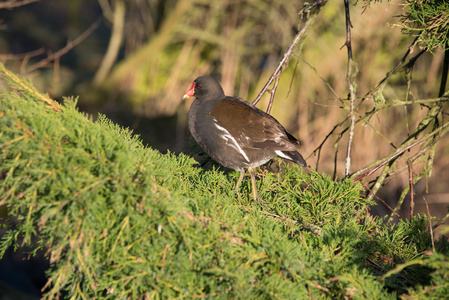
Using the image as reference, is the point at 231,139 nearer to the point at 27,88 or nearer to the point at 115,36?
the point at 27,88

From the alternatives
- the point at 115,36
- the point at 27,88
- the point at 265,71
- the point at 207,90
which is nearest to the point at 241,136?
the point at 207,90

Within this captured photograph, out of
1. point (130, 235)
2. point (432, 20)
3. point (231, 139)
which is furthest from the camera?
point (231, 139)

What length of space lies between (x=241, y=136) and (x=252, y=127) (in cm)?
8

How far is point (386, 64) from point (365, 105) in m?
0.48

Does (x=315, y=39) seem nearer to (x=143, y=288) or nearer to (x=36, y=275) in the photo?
(x=36, y=275)

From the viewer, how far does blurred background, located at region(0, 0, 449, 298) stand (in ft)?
16.4

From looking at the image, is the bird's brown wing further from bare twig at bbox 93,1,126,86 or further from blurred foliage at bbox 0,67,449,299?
bare twig at bbox 93,1,126,86

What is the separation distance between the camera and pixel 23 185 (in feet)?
3.88

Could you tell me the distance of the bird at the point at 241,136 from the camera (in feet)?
7.64

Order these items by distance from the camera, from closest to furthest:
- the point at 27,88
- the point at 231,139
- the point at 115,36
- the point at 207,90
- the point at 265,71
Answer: the point at 27,88 → the point at 231,139 → the point at 207,90 → the point at 265,71 → the point at 115,36

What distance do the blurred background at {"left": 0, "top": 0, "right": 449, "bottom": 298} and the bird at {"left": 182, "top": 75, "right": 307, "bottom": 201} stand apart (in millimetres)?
2431

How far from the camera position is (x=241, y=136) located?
8.00 ft

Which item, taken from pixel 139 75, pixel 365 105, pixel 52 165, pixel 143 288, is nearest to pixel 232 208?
pixel 143 288

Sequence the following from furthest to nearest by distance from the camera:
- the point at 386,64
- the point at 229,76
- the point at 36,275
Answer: the point at 229,76 → the point at 386,64 → the point at 36,275
